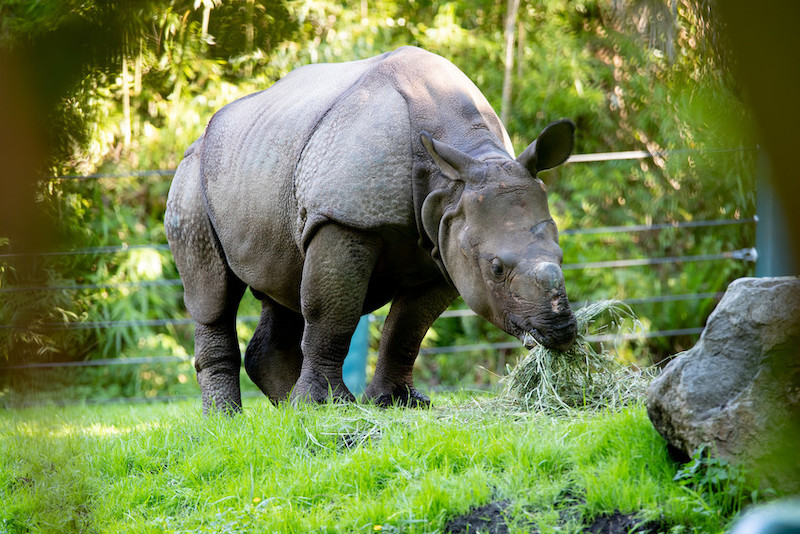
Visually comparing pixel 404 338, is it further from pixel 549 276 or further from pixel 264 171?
pixel 549 276

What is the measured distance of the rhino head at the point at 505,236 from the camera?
362 cm

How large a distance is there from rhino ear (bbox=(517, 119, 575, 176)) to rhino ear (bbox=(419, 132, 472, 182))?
0.81ft

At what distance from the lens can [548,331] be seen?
11.9 ft

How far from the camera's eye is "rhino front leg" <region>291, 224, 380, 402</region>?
420cm

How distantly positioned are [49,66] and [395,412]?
3400 millimetres

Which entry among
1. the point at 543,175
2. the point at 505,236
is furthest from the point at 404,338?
the point at 543,175

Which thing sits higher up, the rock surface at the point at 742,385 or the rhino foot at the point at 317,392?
the rock surface at the point at 742,385

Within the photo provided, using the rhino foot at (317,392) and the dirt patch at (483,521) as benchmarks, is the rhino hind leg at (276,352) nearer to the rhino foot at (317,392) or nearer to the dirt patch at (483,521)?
the rhino foot at (317,392)

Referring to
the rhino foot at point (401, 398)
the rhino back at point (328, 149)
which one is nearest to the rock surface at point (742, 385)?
the rhino back at point (328, 149)

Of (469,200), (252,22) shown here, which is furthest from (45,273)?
(469,200)

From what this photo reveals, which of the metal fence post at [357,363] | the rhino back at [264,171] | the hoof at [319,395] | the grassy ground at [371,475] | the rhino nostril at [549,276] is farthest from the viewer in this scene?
the metal fence post at [357,363]

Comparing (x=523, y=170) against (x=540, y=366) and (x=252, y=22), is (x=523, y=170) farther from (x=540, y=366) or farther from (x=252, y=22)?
(x=252, y=22)

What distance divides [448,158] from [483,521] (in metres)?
1.66

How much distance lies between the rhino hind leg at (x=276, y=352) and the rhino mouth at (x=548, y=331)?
2.01 meters
